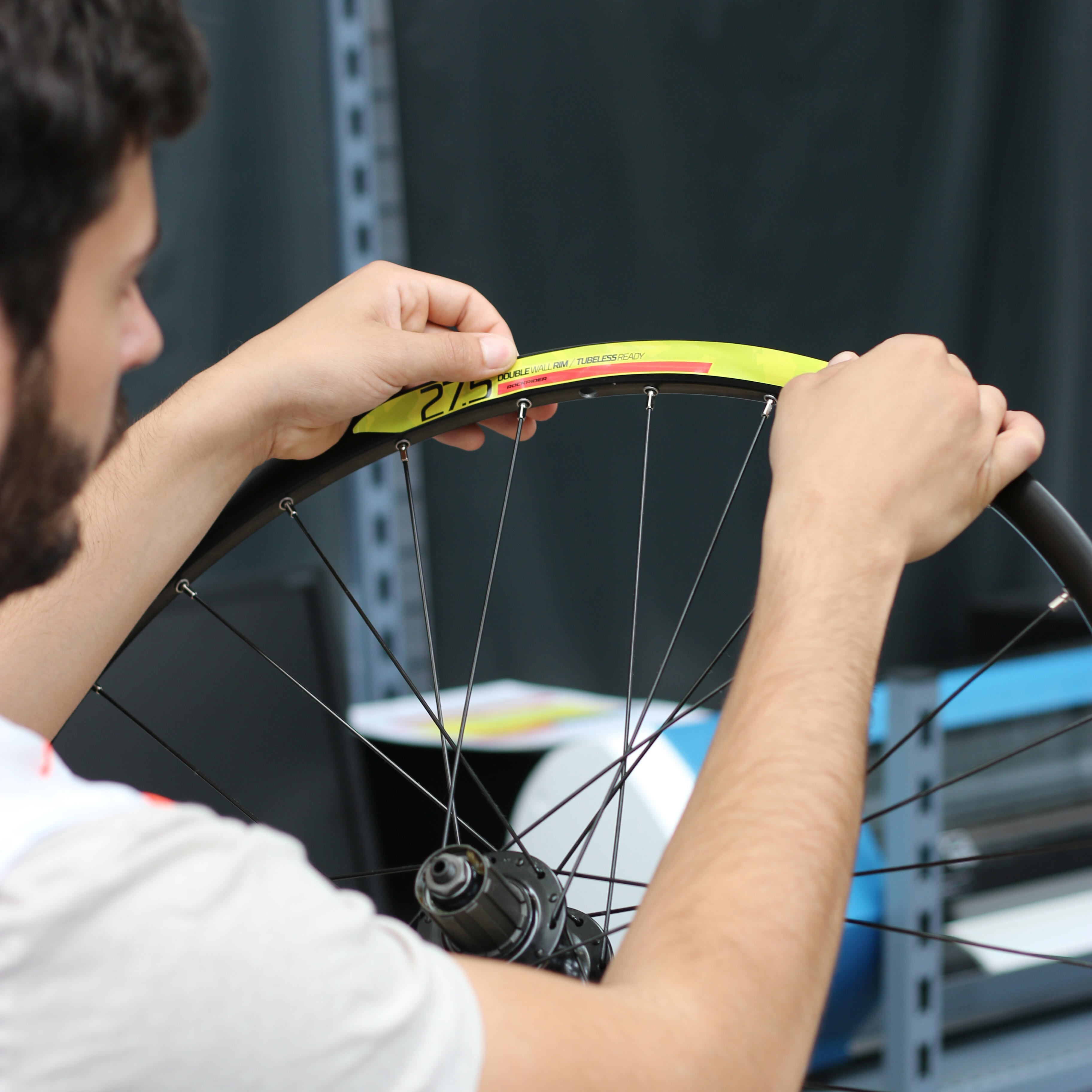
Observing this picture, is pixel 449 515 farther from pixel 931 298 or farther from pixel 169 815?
pixel 169 815

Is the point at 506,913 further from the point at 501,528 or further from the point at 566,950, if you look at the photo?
the point at 501,528

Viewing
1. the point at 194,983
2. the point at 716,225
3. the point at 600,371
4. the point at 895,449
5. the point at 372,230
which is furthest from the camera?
the point at 716,225

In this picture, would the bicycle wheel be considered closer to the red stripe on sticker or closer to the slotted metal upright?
the red stripe on sticker

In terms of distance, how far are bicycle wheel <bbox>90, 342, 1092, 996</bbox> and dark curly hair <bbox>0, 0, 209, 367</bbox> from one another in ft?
0.72

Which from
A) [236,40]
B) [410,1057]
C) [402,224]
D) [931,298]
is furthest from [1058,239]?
[410,1057]

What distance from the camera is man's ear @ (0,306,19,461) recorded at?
1.12ft

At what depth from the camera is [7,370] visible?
0.34 m

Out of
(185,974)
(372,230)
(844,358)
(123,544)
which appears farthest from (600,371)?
(372,230)

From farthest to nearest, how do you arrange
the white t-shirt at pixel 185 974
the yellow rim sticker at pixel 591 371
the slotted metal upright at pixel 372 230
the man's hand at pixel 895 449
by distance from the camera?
the slotted metal upright at pixel 372 230 < the yellow rim sticker at pixel 591 371 < the man's hand at pixel 895 449 < the white t-shirt at pixel 185 974

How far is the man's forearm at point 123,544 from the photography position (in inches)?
21.9

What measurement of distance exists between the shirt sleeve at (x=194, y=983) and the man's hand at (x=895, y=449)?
0.23 metres

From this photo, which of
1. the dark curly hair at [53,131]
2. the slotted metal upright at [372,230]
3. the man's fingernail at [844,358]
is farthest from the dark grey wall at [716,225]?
the dark curly hair at [53,131]

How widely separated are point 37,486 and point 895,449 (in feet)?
1.04

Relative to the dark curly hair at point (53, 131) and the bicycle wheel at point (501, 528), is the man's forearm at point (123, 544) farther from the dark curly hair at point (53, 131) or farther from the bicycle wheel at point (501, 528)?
the dark curly hair at point (53, 131)
